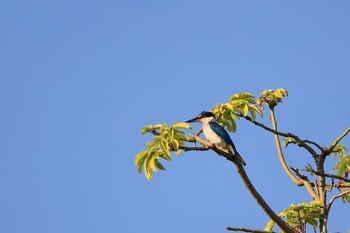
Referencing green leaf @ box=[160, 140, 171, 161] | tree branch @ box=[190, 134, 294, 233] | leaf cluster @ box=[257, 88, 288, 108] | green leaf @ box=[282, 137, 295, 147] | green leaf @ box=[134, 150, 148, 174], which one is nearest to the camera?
tree branch @ box=[190, 134, 294, 233]

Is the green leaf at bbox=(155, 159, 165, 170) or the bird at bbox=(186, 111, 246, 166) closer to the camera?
the green leaf at bbox=(155, 159, 165, 170)

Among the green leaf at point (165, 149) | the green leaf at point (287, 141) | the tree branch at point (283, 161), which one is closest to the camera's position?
the green leaf at point (165, 149)

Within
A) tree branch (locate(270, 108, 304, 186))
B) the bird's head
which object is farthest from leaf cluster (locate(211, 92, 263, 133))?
the bird's head

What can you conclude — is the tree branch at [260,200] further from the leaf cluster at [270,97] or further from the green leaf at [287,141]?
the leaf cluster at [270,97]

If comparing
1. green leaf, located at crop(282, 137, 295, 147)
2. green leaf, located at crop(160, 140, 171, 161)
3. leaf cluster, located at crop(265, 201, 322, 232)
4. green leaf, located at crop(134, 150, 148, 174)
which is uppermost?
green leaf, located at crop(282, 137, 295, 147)

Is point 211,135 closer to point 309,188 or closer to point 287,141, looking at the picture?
point 287,141

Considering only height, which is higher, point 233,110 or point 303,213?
point 233,110

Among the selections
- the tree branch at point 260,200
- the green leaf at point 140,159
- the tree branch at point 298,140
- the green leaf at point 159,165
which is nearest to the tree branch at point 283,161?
the tree branch at point 298,140

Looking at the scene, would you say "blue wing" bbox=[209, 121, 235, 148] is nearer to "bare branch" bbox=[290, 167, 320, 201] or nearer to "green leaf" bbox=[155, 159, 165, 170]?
"bare branch" bbox=[290, 167, 320, 201]

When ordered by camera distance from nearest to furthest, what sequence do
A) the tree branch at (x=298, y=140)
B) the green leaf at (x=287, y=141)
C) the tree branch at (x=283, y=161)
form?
the tree branch at (x=298, y=140) → the green leaf at (x=287, y=141) → the tree branch at (x=283, y=161)

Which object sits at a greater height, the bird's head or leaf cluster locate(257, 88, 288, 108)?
the bird's head

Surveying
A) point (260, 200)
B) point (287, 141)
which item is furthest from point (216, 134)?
point (260, 200)

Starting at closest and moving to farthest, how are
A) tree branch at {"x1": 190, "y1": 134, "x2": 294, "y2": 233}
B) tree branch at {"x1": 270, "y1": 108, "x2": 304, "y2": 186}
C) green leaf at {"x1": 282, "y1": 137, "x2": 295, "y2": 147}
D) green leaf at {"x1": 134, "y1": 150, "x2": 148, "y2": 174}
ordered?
tree branch at {"x1": 190, "y1": 134, "x2": 294, "y2": 233}
green leaf at {"x1": 134, "y1": 150, "x2": 148, "y2": 174}
green leaf at {"x1": 282, "y1": 137, "x2": 295, "y2": 147}
tree branch at {"x1": 270, "y1": 108, "x2": 304, "y2": 186}

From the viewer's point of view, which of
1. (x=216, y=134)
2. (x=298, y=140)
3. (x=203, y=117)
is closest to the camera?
(x=298, y=140)
